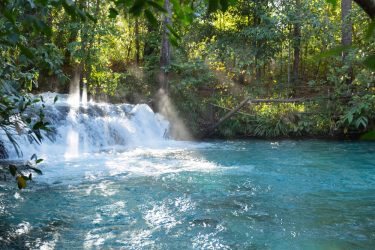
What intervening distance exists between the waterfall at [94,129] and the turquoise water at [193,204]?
1.09 metres

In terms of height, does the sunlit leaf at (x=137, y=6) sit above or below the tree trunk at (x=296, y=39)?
below

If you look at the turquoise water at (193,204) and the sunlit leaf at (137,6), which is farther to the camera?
the turquoise water at (193,204)

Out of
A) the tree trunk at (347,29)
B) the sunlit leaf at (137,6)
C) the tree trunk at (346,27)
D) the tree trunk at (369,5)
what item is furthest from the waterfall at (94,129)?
the tree trunk at (369,5)

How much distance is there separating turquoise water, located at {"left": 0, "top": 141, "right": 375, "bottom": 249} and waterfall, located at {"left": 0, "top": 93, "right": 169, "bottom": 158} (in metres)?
1.09

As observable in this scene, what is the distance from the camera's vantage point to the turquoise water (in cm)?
463

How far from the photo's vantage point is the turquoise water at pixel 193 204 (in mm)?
4629

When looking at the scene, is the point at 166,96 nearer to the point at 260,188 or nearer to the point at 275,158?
the point at 275,158

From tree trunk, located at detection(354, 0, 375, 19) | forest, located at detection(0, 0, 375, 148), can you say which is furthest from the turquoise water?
tree trunk, located at detection(354, 0, 375, 19)

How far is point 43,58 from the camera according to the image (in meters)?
4.31

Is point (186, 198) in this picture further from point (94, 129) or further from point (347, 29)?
point (347, 29)

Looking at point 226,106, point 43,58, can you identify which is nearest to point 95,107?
point 226,106

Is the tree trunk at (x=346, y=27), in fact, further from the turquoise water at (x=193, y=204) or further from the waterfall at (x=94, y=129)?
the waterfall at (x=94, y=129)

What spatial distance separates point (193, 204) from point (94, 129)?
674cm

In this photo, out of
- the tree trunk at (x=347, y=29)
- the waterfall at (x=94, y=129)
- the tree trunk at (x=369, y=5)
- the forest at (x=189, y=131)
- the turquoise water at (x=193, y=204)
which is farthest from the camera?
the tree trunk at (x=347, y=29)
